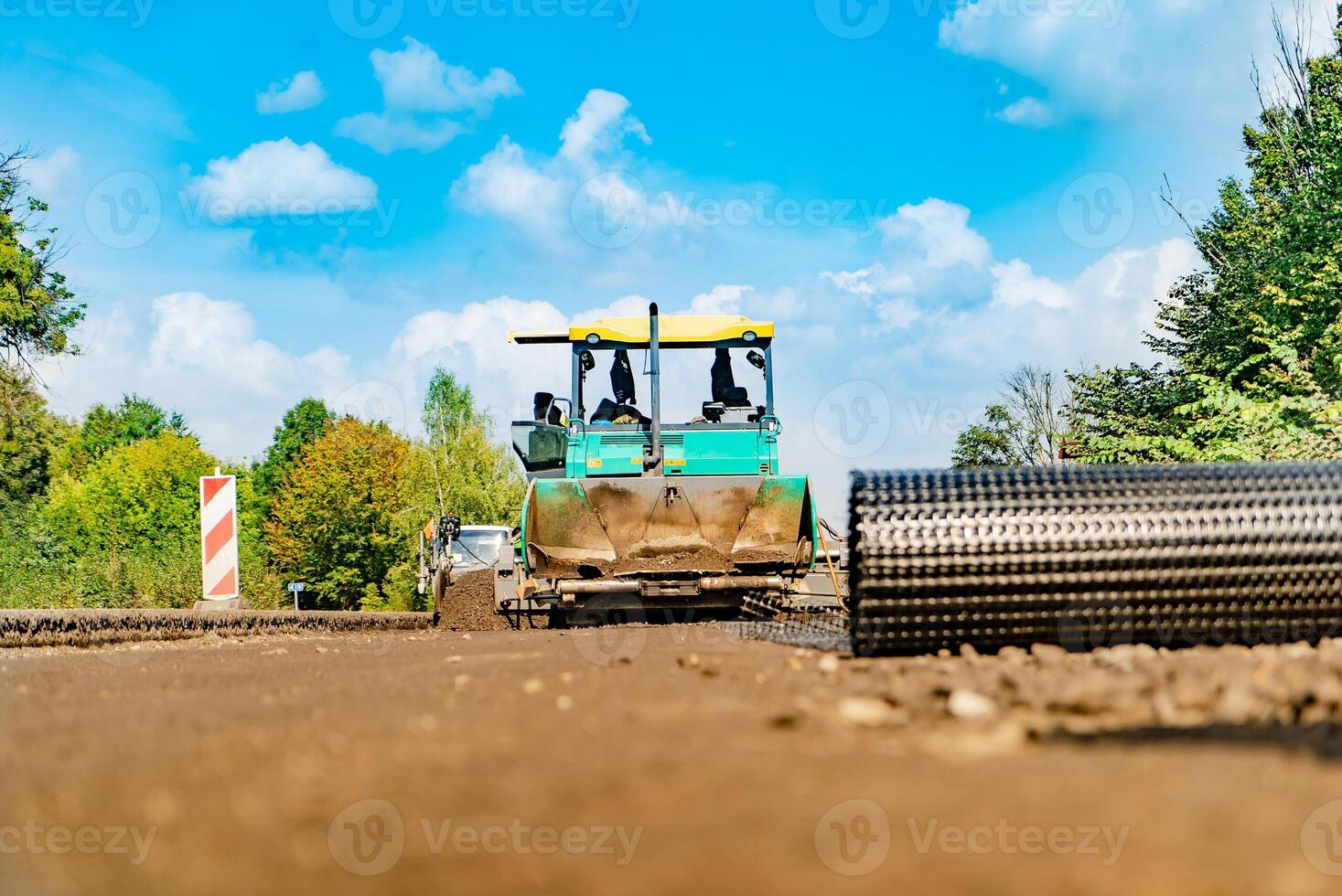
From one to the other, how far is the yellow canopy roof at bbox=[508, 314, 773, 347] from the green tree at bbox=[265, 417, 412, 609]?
35.7 metres

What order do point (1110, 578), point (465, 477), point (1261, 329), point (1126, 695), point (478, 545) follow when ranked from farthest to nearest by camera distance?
point (465, 477) → point (478, 545) → point (1261, 329) → point (1110, 578) → point (1126, 695)

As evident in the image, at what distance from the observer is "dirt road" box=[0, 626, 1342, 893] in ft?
4.32

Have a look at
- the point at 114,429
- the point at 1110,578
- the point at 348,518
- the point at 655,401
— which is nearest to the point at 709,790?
the point at 1110,578

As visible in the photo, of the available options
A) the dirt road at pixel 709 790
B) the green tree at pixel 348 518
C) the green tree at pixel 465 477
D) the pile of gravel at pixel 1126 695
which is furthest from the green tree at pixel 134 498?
the pile of gravel at pixel 1126 695

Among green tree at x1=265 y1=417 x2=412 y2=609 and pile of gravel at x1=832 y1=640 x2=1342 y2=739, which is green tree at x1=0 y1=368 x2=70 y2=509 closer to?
green tree at x1=265 y1=417 x2=412 y2=609

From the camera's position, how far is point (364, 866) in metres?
1.38

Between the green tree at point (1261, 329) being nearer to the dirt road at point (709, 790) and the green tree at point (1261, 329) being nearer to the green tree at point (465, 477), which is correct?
the dirt road at point (709, 790)

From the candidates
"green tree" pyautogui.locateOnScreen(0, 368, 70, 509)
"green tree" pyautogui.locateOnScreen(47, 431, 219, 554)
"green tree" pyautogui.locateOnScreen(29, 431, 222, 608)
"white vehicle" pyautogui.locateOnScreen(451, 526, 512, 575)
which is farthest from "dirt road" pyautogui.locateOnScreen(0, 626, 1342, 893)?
"green tree" pyautogui.locateOnScreen(47, 431, 219, 554)

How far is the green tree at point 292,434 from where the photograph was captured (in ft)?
206

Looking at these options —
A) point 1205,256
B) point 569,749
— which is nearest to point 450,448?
point 1205,256

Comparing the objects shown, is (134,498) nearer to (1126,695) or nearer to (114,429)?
(114,429)

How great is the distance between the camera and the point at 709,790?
61.4 inches

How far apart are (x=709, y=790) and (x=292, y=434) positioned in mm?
65902

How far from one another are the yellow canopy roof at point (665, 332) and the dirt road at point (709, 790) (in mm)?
7424
